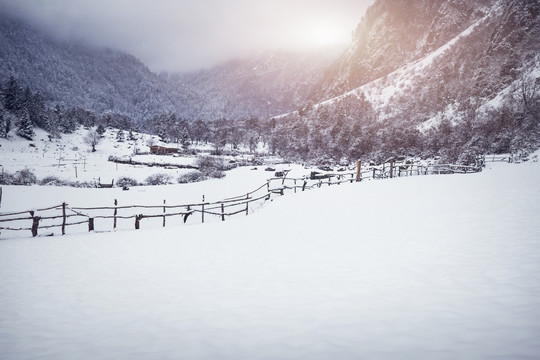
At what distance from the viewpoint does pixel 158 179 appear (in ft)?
151

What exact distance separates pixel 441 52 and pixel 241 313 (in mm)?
150355

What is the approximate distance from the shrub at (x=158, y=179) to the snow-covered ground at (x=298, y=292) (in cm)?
3585

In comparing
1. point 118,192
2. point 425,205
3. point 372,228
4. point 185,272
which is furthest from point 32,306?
point 118,192

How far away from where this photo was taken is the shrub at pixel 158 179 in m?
45.1

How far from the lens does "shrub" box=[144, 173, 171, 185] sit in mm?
45131

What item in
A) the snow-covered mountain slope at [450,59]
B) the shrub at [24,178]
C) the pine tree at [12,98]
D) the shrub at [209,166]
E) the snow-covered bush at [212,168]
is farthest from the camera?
the pine tree at [12,98]

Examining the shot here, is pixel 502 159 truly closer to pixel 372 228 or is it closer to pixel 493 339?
pixel 372 228

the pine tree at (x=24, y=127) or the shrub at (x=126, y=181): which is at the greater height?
the pine tree at (x=24, y=127)

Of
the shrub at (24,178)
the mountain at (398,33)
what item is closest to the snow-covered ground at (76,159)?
the shrub at (24,178)

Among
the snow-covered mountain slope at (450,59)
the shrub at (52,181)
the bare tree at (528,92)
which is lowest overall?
the shrub at (52,181)

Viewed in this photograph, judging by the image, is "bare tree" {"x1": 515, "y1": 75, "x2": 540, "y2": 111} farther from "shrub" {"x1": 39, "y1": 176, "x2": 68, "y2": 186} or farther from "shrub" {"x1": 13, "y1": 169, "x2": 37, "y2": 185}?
"shrub" {"x1": 13, "y1": 169, "x2": 37, "y2": 185}

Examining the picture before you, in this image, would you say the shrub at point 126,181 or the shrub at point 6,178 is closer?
the shrub at point 6,178

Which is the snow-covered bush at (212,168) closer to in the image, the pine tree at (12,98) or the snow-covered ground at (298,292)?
the snow-covered ground at (298,292)

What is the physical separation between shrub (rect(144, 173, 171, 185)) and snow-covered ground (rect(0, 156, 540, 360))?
118 feet
